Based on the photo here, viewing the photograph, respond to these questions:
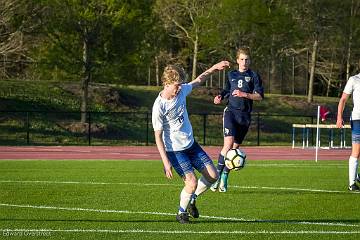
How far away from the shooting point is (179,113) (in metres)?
11.4

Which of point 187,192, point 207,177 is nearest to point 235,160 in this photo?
point 207,177

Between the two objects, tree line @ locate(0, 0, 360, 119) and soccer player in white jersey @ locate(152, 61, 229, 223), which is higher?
tree line @ locate(0, 0, 360, 119)

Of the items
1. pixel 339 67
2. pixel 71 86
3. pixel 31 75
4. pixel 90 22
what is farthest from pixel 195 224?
pixel 339 67

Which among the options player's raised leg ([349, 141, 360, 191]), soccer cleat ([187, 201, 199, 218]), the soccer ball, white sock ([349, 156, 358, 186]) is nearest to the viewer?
soccer cleat ([187, 201, 199, 218])

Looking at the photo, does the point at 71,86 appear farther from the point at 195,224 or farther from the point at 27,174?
the point at 195,224

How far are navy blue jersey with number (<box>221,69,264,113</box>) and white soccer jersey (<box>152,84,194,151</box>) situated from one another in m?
3.82

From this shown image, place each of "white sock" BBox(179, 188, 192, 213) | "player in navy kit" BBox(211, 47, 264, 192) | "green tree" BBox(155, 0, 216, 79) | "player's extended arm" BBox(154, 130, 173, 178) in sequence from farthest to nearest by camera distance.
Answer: "green tree" BBox(155, 0, 216, 79) < "player in navy kit" BBox(211, 47, 264, 192) < "white sock" BBox(179, 188, 192, 213) < "player's extended arm" BBox(154, 130, 173, 178)

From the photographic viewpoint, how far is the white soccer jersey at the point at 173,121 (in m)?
11.2

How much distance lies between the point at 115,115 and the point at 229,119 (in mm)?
29097

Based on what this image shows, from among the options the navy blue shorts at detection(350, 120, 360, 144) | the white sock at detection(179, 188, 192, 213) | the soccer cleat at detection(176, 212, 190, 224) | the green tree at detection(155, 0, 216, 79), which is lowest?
the soccer cleat at detection(176, 212, 190, 224)

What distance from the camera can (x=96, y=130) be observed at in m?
41.5

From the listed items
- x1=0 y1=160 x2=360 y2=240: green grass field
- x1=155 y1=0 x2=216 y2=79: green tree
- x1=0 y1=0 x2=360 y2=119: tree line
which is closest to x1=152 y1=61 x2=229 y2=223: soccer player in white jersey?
x1=0 y1=160 x2=360 y2=240: green grass field

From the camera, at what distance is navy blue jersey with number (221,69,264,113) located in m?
15.3

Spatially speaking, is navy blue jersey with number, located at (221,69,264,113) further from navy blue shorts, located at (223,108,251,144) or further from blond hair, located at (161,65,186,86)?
blond hair, located at (161,65,186,86)
